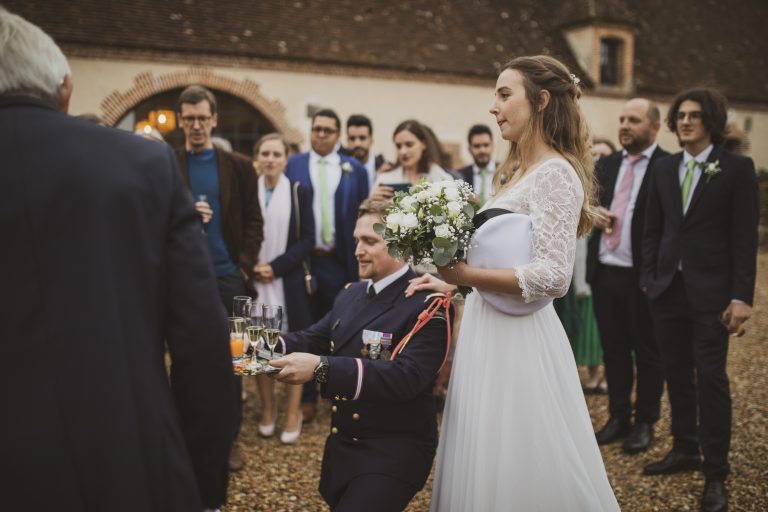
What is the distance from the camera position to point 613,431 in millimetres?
5199

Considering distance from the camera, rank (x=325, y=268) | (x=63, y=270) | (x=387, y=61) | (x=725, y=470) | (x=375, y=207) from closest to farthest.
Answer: (x=63, y=270) < (x=375, y=207) < (x=725, y=470) < (x=325, y=268) < (x=387, y=61)

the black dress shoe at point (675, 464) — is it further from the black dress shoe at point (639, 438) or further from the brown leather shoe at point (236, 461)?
the brown leather shoe at point (236, 461)

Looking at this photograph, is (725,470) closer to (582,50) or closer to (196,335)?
(196,335)

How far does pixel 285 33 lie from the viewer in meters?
16.7

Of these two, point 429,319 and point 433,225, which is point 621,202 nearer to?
point 429,319

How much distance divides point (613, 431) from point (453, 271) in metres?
3.14

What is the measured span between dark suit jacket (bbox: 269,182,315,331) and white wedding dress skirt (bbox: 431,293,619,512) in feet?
9.68

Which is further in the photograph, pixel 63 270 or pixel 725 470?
pixel 725 470

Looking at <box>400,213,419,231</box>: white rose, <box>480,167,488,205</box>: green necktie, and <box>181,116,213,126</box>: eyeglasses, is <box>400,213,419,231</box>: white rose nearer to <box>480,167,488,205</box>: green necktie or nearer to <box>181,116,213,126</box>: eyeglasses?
A: <box>181,116,213,126</box>: eyeglasses

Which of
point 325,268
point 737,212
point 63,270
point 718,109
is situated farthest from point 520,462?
point 325,268

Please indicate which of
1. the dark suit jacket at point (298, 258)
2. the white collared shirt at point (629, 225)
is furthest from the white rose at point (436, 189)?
the dark suit jacket at point (298, 258)


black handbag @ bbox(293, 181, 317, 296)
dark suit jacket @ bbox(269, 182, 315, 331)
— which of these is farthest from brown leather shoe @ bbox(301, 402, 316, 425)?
black handbag @ bbox(293, 181, 317, 296)

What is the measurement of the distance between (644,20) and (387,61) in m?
11.5

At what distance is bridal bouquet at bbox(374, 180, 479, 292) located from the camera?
2654 millimetres
